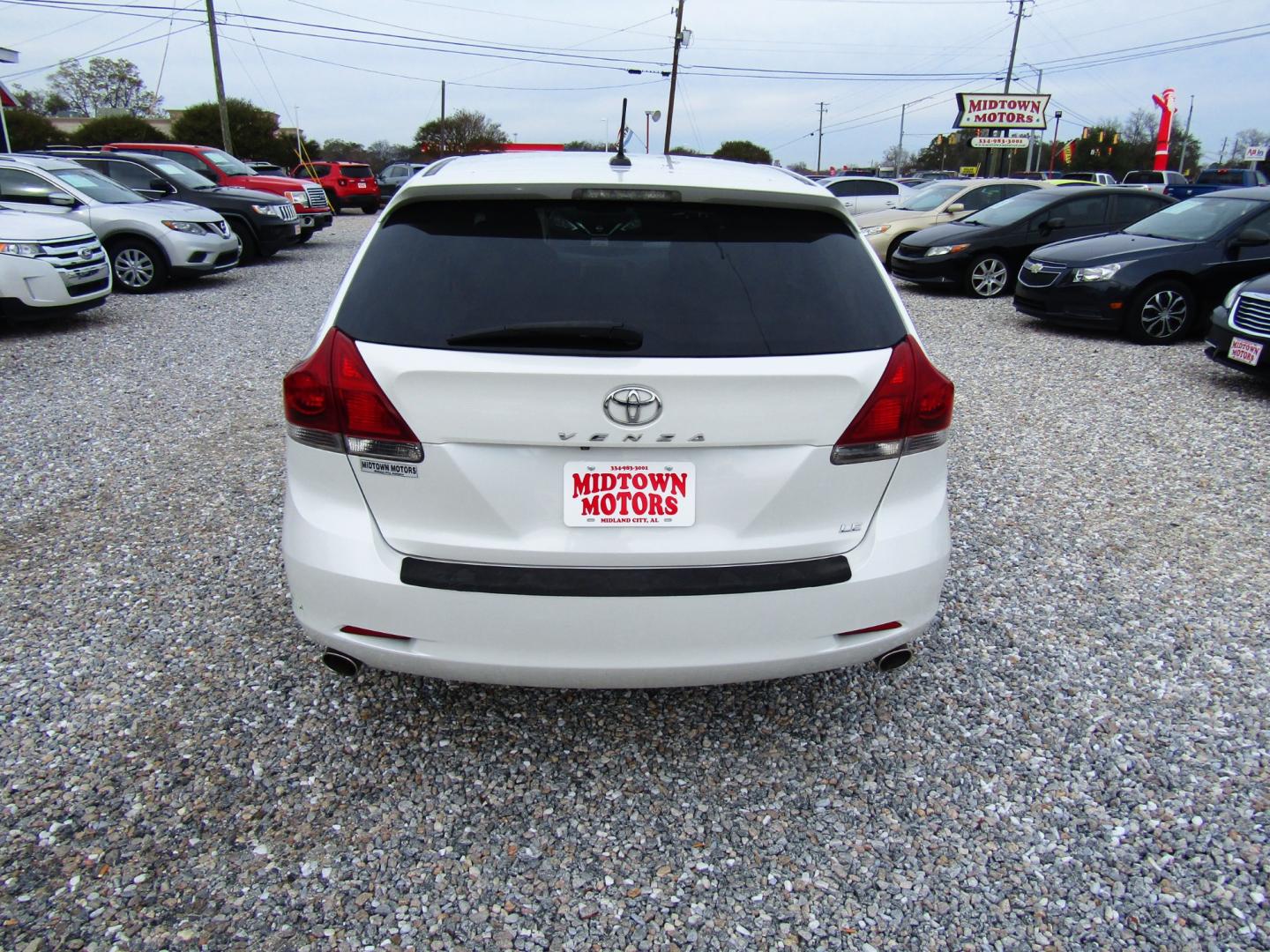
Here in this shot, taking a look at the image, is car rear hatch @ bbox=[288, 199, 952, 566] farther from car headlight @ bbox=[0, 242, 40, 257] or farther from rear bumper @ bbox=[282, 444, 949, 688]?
car headlight @ bbox=[0, 242, 40, 257]

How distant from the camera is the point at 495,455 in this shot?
222 centimetres

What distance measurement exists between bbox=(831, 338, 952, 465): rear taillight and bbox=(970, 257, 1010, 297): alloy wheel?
1105cm

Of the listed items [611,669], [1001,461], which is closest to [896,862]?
[611,669]

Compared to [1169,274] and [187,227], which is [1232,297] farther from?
[187,227]

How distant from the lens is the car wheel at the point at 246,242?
1480 centimetres

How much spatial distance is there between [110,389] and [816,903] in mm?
7009

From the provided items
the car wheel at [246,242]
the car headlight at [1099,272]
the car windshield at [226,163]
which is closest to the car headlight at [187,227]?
the car wheel at [246,242]

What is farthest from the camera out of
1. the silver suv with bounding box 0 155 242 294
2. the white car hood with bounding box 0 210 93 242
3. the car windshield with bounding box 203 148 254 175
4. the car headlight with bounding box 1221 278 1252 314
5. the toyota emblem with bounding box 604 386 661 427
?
the car windshield with bounding box 203 148 254 175

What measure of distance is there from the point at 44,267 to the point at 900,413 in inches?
364

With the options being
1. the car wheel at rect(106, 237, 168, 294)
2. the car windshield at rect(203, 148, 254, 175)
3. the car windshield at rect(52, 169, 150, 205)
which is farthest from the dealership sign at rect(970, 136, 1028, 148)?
the car wheel at rect(106, 237, 168, 294)

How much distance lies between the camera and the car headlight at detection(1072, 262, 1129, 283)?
9469 millimetres

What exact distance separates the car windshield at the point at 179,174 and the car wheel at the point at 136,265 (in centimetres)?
307

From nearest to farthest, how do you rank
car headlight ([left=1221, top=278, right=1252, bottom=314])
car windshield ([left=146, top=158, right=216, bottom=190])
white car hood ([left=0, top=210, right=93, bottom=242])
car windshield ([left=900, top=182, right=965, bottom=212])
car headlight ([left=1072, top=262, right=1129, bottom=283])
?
car headlight ([left=1221, top=278, right=1252, bottom=314])
white car hood ([left=0, top=210, right=93, bottom=242])
car headlight ([left=1072, top=262, right=1129, bottom=283])
car windshield ([left=146, top=158, right=216, bottom=190])
car windshield ([left=900, top=182, right=965, bottom=212])

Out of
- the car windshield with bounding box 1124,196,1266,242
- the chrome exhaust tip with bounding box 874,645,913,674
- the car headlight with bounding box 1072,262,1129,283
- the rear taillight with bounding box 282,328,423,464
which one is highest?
the car windshield with bounding box 1124,196,1266,242
